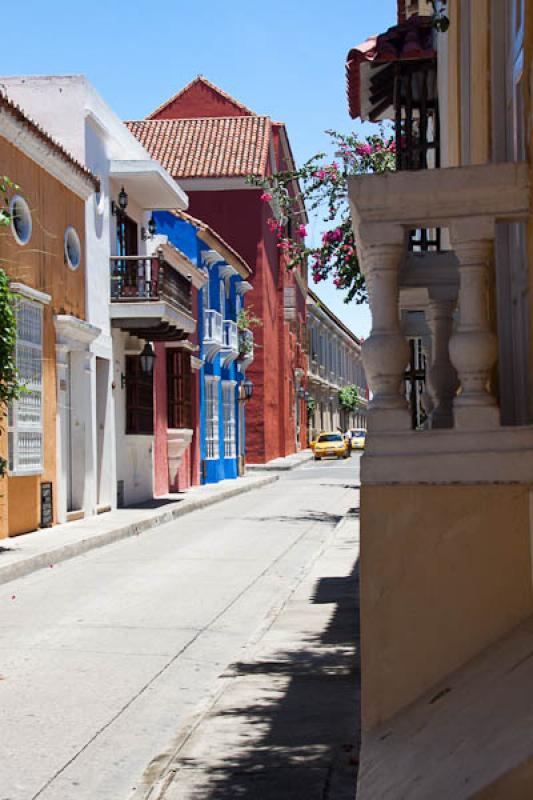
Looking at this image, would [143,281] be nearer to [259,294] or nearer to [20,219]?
[20,219]

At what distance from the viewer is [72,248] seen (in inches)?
826

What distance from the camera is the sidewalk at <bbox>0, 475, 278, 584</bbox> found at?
14.4m

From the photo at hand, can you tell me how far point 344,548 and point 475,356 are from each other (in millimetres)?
11856

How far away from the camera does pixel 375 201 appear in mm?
4203

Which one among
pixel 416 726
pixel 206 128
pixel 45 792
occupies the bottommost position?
pixel 45 792

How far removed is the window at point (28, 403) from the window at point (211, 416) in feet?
54.9

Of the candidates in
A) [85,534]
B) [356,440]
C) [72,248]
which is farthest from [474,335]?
[356,440]

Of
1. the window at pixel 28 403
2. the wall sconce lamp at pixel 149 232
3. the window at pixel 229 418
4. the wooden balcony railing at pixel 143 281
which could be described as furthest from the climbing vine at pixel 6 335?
the window at pixel 229 418

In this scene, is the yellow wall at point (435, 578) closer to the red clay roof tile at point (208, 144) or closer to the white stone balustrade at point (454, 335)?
the white stone balustrade at point (454, 335)

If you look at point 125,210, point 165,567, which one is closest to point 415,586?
point 165,567

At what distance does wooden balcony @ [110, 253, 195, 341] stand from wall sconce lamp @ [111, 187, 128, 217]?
1.00 meters

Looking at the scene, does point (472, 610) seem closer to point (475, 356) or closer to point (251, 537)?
point (475, 356)

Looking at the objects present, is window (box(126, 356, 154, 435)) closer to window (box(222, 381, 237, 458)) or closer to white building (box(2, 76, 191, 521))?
white building (box(2, 76, 191, 521))

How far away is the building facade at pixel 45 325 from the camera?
1727 centimetres
